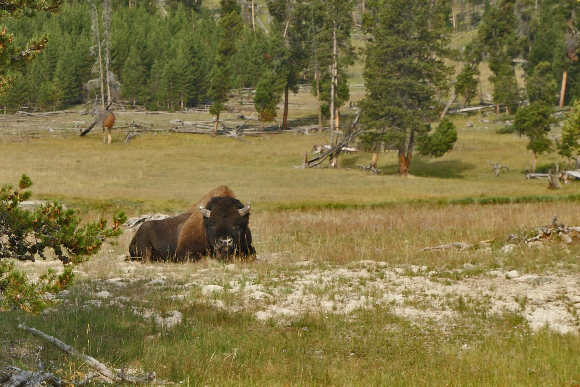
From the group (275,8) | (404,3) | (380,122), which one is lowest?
(380,122)

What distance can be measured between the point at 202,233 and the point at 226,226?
1.17 meters

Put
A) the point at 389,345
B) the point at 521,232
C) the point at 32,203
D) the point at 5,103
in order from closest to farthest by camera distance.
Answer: the point at 389,345
the point at 521,232
the point at 32,203
the point at 5,103

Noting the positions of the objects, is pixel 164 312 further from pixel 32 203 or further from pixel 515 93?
pixel 515 93

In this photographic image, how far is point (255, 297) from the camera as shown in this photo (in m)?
10.5

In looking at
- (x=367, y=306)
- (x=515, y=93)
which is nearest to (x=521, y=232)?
(x=367, y=306)

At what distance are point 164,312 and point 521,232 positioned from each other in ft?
35.6

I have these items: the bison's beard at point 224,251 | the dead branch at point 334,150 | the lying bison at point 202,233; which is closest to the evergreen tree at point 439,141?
the dead branch at point 334,150

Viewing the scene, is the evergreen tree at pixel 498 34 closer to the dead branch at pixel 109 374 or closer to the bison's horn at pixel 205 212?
the bison's horn at pixel 205 212

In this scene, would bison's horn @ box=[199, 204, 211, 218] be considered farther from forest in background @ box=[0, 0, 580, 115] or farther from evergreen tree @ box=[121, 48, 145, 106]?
evergreen tree @ box=[121, 48, 145, 106]

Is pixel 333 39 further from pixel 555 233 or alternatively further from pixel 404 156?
pixel 555 233

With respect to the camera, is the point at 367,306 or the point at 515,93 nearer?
the point at 367,306

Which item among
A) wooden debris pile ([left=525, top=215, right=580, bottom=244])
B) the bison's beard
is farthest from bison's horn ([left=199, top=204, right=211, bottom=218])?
wooden debris pile ([left=525, top=215, right=580, bottom=244])

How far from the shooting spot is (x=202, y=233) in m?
15.0

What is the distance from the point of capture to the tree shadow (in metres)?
57.3
